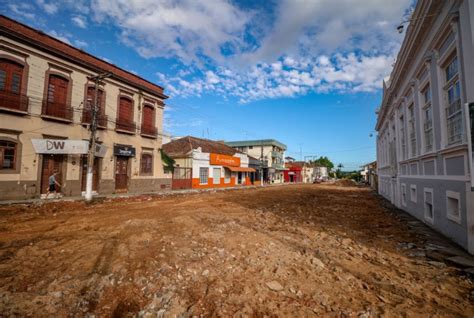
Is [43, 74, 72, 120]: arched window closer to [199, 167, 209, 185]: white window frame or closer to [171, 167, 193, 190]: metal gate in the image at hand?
[171, 167, 193, 190]: metal gate

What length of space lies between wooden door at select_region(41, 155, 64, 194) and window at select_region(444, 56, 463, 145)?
1874 cm

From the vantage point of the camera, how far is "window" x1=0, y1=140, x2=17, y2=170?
12.5 m

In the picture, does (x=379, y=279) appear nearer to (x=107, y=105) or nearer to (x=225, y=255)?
(x=225, y=255)

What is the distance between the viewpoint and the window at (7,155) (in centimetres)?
1249

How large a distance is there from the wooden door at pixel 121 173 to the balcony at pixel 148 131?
265cm

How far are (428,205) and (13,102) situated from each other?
64.4ft

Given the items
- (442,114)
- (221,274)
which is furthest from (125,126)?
(442,114)

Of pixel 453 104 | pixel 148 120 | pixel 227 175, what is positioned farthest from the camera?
pixel 227 175

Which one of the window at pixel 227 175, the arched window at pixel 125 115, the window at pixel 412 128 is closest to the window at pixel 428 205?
the window at pixel 412 128

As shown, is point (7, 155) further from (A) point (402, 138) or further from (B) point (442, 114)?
(A) point (402, 138)

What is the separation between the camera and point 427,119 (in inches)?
312

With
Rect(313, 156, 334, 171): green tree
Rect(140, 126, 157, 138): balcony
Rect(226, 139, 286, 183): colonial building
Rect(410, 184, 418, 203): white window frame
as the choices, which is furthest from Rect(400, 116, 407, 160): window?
Rect(313, 156, 334, 171): green tree

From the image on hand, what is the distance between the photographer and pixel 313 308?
3012mm

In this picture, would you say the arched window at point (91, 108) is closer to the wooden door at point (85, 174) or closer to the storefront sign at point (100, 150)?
the storefront sign at point (100, 150)
